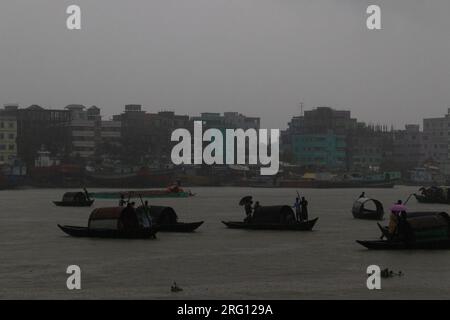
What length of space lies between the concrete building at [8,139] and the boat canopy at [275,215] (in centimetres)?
12299

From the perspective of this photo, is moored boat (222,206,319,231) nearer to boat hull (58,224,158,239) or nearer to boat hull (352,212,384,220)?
boat hull (58,224,158,239)

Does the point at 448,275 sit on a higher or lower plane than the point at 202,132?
lower

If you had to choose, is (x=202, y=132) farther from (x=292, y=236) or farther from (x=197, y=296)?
(x=197, y=296)

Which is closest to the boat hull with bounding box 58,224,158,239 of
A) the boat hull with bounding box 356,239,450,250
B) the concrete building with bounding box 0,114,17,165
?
the boat hull with bounding box 356,239,450,250

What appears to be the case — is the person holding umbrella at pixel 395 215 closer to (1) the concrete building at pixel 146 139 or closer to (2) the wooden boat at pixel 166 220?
(2) the wooden boat at pixel 166 220

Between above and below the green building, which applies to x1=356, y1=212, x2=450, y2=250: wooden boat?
below

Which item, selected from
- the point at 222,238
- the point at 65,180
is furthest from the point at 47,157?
the point at 222,238

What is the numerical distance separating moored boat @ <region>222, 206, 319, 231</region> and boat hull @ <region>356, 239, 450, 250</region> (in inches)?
400

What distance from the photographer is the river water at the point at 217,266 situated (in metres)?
24.7

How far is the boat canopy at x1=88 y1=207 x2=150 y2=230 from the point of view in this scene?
39.0 metres

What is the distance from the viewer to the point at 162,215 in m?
45.0

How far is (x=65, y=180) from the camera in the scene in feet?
522

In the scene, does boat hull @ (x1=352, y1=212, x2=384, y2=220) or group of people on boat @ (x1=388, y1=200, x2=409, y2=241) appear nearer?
group of people on boat @ (x1=388, y1=200, x2=409, y2=241)
